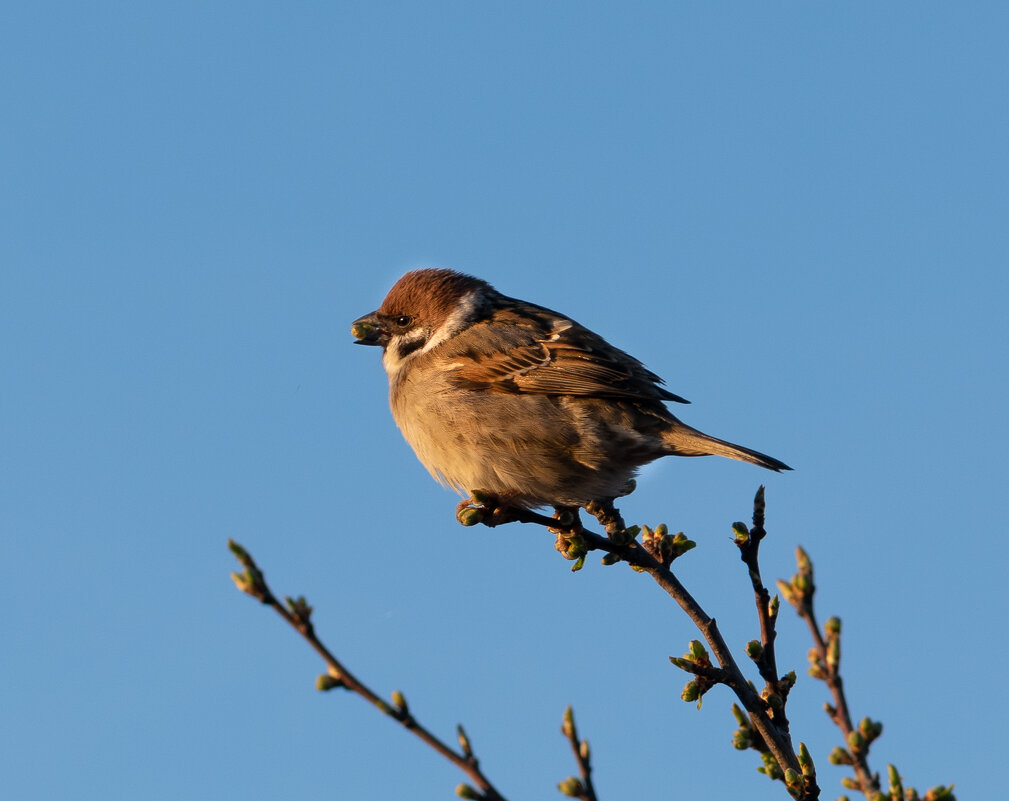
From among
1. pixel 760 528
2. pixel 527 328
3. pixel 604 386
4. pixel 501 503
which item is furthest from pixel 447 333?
pixel 760 528

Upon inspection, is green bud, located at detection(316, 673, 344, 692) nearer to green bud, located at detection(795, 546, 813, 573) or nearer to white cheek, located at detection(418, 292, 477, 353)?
green bud, located at detection(795, 546, 813, 573)

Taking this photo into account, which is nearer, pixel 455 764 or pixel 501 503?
pixel 455 764

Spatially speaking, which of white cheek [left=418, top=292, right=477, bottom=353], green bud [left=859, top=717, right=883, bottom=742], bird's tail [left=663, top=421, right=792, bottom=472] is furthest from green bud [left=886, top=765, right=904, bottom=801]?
white cheek [left=418, top=292, right=477, bottom=353]

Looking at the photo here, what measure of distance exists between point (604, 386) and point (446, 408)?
35.0 inches

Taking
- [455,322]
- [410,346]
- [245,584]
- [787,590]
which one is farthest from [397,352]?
[787,590]

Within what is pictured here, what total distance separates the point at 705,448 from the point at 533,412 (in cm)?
96

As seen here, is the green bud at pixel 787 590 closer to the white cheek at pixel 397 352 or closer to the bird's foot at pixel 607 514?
the bird's foot at pixel 607 514

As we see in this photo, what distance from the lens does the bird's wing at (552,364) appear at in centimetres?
590

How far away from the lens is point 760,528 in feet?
13.0

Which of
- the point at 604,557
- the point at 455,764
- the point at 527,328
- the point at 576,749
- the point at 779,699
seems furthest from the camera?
the point at 527,328

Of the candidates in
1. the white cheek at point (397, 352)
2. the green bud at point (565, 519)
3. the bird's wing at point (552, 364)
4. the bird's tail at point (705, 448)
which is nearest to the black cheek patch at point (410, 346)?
the white cheek at point (397, 352)

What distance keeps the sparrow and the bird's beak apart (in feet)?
0.88

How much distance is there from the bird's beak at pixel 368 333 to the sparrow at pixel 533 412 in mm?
267

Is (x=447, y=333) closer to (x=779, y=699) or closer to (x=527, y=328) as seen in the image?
(x=527, y=328)
